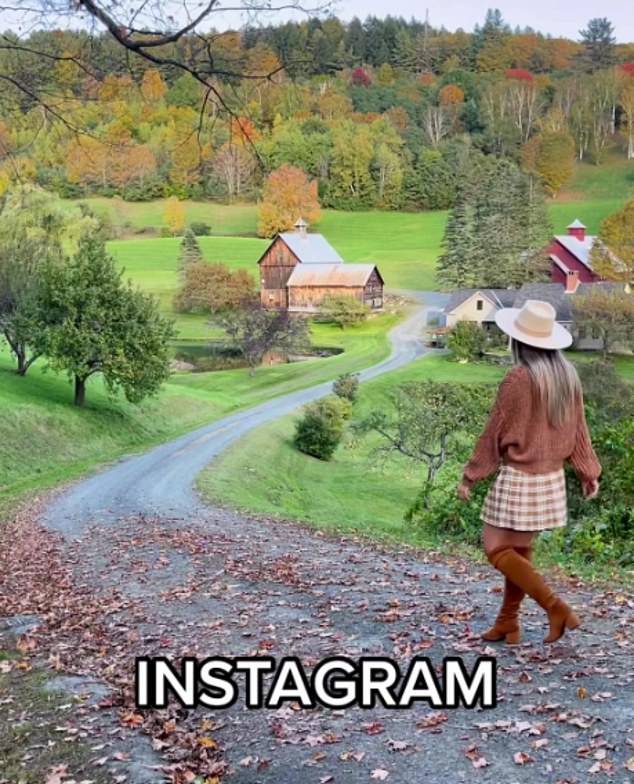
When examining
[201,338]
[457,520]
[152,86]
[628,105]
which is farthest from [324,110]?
[628,105]

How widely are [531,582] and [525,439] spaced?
1.01 meters

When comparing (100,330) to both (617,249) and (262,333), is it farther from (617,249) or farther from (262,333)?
(617,249)

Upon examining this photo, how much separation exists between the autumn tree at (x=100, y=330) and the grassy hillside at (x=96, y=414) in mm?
1903

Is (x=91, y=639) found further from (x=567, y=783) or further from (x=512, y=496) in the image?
(x=567, y=783)

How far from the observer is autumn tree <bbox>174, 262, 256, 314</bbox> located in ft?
240

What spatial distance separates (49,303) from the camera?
3644 centimetres

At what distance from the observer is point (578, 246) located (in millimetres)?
78375

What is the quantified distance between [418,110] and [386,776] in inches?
5830

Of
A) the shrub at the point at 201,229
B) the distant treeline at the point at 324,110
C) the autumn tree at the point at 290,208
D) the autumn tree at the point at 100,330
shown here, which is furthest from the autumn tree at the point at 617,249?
the shrub at the point at 201,229

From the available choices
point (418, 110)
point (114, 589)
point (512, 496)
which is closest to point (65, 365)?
point (114, 589)

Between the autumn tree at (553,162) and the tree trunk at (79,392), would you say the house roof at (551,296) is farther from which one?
the autumn tree at (553,162)

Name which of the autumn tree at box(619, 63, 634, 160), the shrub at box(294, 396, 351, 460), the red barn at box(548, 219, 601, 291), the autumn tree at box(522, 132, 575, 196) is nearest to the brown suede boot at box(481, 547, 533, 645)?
the shrub at box(294, 396, 351, 460)

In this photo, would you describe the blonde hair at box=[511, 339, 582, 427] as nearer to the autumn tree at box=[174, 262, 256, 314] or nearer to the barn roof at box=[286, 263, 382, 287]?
the autumn tree at box=[174, 262, 256, 314]

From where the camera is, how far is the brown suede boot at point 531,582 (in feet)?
18.8
